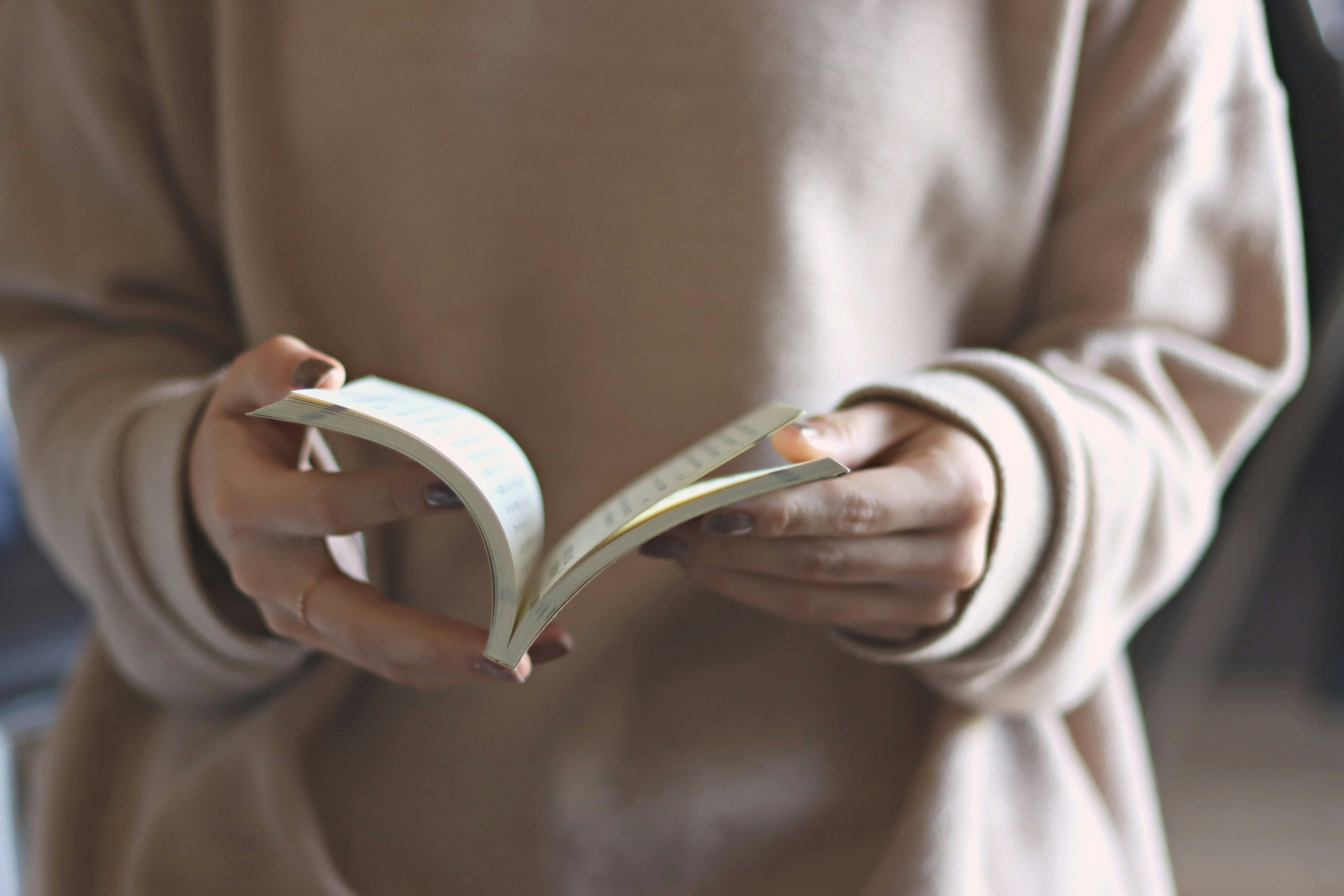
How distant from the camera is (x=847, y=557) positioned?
0.40 metres

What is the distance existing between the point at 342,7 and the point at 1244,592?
1.15 meters

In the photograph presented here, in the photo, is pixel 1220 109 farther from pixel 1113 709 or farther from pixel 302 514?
pixel 302 514

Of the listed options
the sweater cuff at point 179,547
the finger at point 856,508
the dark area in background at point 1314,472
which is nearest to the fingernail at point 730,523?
the finger at point 856,508

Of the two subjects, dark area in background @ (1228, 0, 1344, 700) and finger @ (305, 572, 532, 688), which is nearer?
finger @ (305, 572, 532, 688)

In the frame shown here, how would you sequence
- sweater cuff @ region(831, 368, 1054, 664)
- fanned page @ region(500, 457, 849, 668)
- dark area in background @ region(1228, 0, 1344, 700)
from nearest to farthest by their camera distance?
fanned page @ region(500, 457, 849, 668) → sweater cuff @ region(831, 368, 1054, 664) → dark area in background @ region(1228, 0, 1344, 700)

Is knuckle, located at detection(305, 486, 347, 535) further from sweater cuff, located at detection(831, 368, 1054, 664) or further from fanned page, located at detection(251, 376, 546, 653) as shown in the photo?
sweater cuff, located at detection(831, 368, 1054, 664)

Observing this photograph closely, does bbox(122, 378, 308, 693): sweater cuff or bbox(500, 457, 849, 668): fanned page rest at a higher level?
bbox(500, 457, 849, 668): fanned page

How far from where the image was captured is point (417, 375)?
544 mm

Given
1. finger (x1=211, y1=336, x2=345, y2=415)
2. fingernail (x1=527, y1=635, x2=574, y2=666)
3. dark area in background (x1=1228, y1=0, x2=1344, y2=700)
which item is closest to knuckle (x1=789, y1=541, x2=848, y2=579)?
fingernail (x1=527, y1=635, x2=574, y2=666)

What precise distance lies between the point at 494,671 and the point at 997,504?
0.87ft

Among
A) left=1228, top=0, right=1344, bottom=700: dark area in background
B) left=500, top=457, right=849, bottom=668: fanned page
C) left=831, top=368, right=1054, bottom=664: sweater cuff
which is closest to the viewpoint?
left=500, top=457, right=849, bottom=668: fanned page

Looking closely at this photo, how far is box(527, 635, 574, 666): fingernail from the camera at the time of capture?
1.34ft

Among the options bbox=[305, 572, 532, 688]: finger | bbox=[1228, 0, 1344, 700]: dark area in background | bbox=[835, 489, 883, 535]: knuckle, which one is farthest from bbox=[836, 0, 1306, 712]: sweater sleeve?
bbox=[1228, 0, 1344, 700]: dark area in background

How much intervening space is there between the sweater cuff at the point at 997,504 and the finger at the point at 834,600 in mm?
16
